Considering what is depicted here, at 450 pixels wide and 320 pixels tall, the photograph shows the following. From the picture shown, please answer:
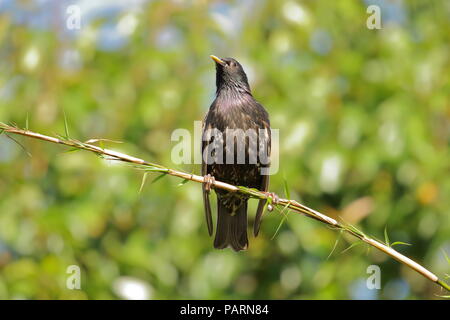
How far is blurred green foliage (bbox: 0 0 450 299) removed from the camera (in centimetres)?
431

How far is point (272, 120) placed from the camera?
432 cm

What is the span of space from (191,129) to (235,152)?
0.61 meters

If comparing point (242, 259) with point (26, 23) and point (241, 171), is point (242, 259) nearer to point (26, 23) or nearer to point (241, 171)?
point (241, 171)

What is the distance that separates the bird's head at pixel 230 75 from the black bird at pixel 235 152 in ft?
0.05

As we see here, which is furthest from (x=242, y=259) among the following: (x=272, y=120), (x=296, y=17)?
(x=296, y=17)

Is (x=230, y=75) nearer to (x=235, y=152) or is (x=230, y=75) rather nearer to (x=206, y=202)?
(x=235, y=152)

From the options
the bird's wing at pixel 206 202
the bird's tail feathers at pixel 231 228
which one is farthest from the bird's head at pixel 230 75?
the bird's tail feathers at pixel 231 228

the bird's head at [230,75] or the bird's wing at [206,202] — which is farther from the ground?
the bird's head at [230,75]

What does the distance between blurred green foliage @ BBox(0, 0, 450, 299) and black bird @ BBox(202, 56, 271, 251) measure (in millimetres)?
233

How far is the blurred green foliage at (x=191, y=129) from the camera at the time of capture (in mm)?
4312

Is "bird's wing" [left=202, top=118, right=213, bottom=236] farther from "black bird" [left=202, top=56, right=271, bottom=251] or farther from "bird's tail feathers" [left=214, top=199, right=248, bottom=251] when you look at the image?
"bird's tail feathers" [left=214, top=199, right=248, bottom=251]

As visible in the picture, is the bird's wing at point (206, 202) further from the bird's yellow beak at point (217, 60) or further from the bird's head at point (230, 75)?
the bird's yellow beak at point (217, 60)

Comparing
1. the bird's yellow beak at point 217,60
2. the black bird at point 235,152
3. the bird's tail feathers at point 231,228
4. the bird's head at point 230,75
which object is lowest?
the bird's tail feathers at point 231,228

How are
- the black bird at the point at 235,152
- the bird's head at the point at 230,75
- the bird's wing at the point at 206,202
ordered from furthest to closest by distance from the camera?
the bird's head at the point at 230,75, the black bird at the point at 235,152, the bird's wing at the point at 206,202
